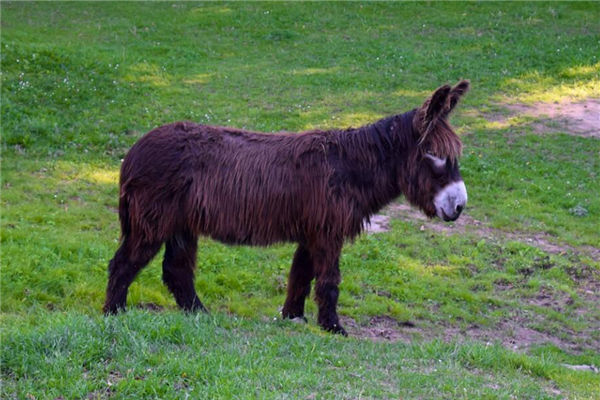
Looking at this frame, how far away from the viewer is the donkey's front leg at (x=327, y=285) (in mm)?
6957

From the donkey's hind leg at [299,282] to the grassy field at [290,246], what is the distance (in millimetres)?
574

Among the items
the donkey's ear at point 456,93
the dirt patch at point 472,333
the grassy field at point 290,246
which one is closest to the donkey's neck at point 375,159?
the donkey's ear at point 456,93

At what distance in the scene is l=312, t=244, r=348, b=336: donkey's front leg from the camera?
22.8ft

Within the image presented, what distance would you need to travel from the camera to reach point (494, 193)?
1226cm

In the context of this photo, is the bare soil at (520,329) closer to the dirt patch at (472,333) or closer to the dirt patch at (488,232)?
the dirt patch at (472,333)

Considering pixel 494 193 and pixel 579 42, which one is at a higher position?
pixel 579 42

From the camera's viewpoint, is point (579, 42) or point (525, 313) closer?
point (525, 313)

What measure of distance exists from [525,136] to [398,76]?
13.6 feet

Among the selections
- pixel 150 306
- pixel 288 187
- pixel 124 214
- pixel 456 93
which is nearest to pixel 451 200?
pixel 456 93

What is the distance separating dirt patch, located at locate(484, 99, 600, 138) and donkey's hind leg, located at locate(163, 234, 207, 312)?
9514mm

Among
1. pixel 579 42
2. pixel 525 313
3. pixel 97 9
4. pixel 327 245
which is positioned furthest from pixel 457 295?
pixel 97 9

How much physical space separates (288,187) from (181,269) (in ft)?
4.45

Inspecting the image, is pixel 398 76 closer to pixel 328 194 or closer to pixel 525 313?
pixel 525 313

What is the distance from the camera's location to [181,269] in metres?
7.33
